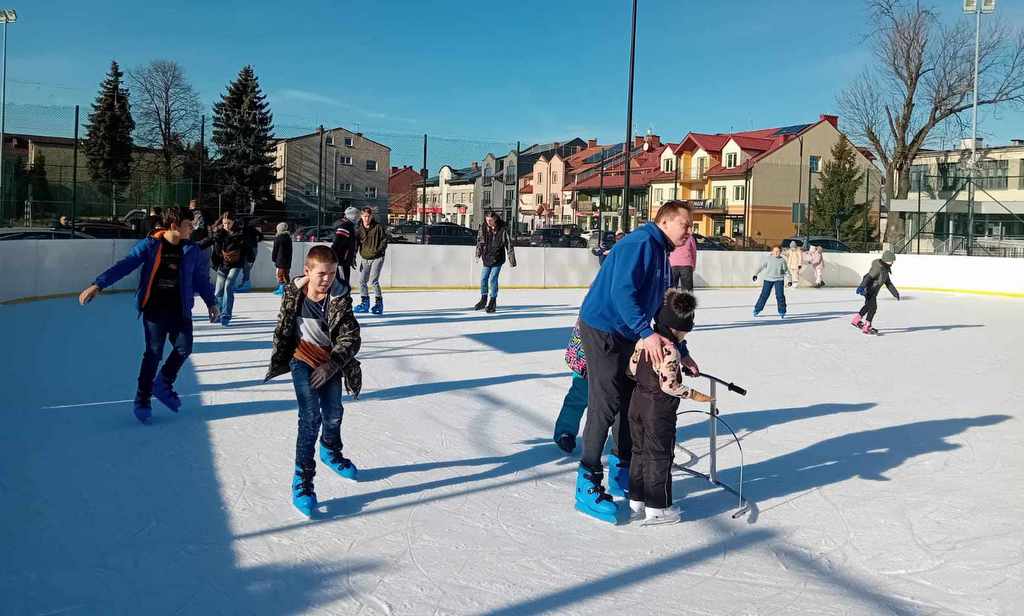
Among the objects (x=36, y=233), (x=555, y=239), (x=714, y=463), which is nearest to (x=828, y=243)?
(x=555, y=239)

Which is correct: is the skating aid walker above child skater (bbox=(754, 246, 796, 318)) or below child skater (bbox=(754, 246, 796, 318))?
below

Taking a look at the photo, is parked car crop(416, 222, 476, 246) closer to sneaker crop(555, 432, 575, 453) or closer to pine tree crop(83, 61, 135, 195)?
pine tree crop(83, 61, 135, 195)

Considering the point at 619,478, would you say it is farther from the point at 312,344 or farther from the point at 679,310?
the point at 312,344

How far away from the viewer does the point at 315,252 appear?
4.40 meters

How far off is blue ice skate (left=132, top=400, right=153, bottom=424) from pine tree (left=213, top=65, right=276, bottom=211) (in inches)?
570

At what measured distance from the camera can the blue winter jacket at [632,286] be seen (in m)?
4.22

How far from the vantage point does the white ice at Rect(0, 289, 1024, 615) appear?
3.54 m

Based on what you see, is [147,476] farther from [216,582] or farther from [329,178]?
[329,178]

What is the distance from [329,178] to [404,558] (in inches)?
674

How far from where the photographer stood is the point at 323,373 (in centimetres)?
443

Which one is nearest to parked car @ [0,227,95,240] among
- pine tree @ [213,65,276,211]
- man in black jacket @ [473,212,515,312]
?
pine tree @ [213,65,276,211]

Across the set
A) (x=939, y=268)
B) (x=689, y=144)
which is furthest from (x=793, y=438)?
(x=689, y=144)

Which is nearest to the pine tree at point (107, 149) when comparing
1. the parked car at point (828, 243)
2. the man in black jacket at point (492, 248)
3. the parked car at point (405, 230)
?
the parked car at point (405, 230)

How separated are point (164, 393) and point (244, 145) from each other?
1309 inches
